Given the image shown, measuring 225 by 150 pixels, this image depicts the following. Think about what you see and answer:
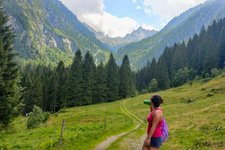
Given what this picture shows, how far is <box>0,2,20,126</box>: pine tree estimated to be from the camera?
133ft

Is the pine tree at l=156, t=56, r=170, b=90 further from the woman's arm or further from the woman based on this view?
the woman's arm

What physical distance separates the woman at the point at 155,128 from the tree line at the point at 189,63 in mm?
103242

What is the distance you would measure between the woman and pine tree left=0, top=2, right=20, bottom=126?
97.6 feet

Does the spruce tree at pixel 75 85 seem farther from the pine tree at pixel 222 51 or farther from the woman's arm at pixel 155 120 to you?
the woman's arm at pixel 155 120

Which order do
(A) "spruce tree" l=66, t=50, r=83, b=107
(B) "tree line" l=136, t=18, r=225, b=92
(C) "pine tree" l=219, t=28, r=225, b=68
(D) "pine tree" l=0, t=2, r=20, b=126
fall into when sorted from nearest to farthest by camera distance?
(D) "pine tree" l=0, t=2, r=20, b=126 → (A) "spruce tree" l=66, t=50, r=83, b=107 → (C) "pine tree" l=219, t=28, r=225, b=68 → (B) "tree line" l=136, t=18, r=225, b=92

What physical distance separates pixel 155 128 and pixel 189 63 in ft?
449

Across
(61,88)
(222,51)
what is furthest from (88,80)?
(222,51)

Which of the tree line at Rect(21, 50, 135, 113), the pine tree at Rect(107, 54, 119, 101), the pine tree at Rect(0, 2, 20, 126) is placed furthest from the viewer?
the pine tree at Rect(107, 54, 119, 101)

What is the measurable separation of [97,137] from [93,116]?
37955 millimetres

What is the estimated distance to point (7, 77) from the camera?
42125 mm

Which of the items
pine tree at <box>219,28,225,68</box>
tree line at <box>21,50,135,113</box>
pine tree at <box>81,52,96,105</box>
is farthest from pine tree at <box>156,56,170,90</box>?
pine tree at <box>81,52,96,105</box>

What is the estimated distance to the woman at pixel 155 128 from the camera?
13.4 metres

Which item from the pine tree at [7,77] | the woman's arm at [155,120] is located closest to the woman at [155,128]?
the woman's arm at [155,120]

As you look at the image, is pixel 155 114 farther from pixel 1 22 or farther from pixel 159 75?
pixel 159 75
